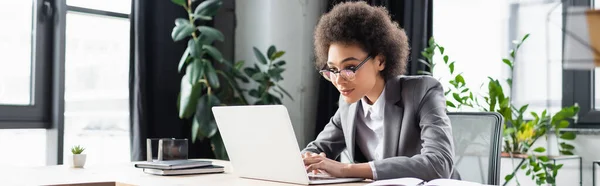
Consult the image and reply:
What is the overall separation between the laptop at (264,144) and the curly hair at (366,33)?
46 centimetres

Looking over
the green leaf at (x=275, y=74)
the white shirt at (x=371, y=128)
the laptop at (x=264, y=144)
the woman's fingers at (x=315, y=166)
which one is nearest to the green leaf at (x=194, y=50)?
the green leaf at (x=275, y=74)

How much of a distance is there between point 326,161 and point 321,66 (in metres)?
0.57

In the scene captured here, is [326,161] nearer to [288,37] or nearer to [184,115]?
[184,115]

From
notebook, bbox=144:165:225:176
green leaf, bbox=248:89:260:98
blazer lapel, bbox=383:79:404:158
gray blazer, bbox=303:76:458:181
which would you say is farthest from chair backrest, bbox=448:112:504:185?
green leaf, bbox=248:89:260:98

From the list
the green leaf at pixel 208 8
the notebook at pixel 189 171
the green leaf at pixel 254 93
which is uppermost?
the green leaf at pixel 208 8

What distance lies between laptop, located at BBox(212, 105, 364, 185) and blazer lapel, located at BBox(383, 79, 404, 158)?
0.33 meters

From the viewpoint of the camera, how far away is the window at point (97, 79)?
4.05m

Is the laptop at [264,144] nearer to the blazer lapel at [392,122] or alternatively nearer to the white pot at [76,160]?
the blazer lapel at [392,122]

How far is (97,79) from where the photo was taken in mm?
4172

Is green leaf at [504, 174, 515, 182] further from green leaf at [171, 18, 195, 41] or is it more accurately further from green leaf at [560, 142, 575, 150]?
green leaf at [171, 18, 195, 41]

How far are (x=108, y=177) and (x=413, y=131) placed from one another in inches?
35.1

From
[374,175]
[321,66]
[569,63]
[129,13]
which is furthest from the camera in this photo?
[129,13]

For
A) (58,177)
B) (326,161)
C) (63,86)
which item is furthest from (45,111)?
(326,161)

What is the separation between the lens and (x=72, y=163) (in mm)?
2344
